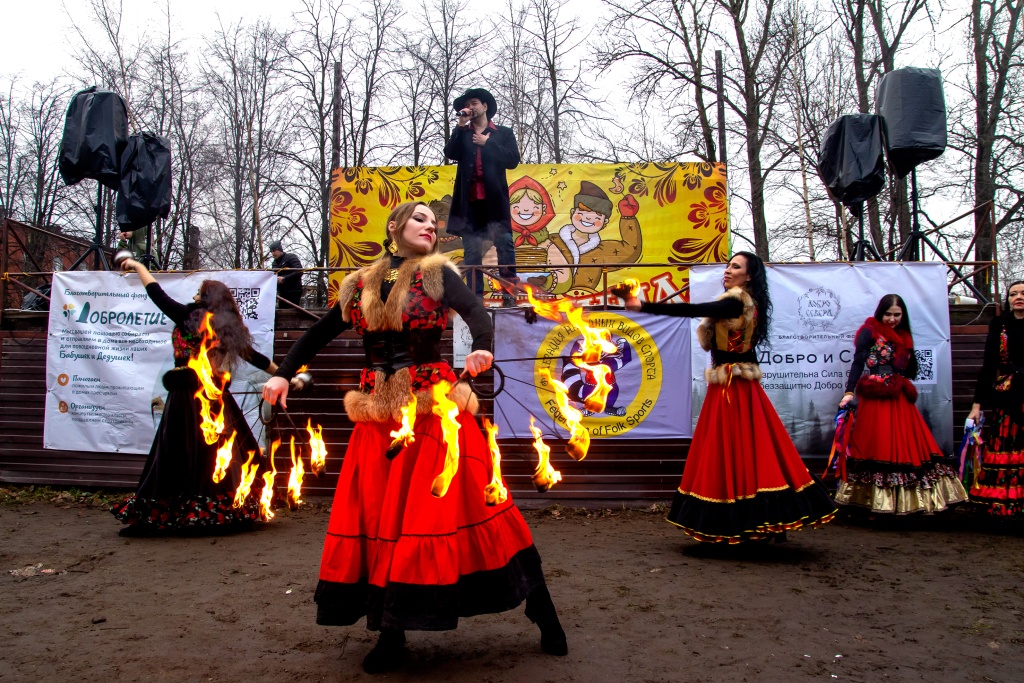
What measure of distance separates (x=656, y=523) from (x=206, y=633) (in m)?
4.04

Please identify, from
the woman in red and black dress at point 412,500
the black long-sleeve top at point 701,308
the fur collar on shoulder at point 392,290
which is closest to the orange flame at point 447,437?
the woman in red and black dress at point 412,500

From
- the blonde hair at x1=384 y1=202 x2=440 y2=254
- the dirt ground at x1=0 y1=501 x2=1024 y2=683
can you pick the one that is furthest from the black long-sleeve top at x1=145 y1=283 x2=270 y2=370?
the blonde hair at x1=384 y1=202 x2=440 y2=254

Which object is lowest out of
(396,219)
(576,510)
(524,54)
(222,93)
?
(576,510)

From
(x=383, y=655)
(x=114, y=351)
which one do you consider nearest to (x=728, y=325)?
(x=383, y=655)

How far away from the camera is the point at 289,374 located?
3.23 meters

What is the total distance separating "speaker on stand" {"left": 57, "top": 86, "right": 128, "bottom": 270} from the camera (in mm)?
8638

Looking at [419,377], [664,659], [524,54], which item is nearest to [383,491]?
[419,377]

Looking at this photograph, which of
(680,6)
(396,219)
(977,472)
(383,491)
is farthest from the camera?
(680,6)

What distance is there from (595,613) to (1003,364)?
14.3ft

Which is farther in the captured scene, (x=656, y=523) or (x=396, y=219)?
(x=656, y=523)

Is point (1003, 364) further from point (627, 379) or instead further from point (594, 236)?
point (594, 236)

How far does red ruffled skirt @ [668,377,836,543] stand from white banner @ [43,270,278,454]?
178 inches

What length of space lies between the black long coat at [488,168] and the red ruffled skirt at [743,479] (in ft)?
11.5

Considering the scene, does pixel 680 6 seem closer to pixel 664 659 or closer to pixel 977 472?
pixel 977 472
